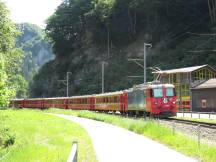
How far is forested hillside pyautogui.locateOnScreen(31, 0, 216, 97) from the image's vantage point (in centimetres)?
8475

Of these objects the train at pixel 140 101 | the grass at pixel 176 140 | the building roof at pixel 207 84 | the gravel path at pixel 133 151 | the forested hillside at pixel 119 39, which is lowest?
the gravel path at pixel 133 151

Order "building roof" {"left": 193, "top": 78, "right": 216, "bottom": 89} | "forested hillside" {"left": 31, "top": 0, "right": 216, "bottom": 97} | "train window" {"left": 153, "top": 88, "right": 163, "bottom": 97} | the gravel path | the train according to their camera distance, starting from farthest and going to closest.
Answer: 1. "forested hillside" {"left": 31, "top": 0, "right": 216, "bottom": 97}
2. "building roof" {"left": 193, "top": 78, "right": 216, "bottom": 89}
3. "train window" {"left": 153, "top": 88, "right": 163, "bottom": 97}
4. the train
5. the gravel path

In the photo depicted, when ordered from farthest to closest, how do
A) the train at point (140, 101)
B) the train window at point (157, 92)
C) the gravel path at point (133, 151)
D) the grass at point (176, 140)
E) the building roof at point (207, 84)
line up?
the building roof at point (207, 84), the train window at point (157, 92), the train at point (140, 101), the grass at point (176, 140), the gravel path at point (133, 151)

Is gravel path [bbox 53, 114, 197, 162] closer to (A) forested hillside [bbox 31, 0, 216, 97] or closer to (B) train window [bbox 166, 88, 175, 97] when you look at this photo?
(B) train window [bbox 166, 88, 175, 97]

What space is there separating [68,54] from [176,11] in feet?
114

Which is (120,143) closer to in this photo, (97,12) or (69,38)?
(97,12)

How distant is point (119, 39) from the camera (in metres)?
102

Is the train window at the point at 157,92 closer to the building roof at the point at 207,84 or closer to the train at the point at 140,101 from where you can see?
the train at the point at 140,101

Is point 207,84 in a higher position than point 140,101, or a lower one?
higher

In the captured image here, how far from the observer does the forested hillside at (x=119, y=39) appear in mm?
84750

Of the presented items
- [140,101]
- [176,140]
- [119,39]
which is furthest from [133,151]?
[119,39]

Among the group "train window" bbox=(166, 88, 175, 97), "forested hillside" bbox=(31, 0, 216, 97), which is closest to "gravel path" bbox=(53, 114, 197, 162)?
"train window" bbox=(166, 88, 175, 97)

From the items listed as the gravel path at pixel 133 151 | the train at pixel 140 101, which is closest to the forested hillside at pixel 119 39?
the train at pixel 140 101

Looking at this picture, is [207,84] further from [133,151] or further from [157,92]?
[133,151]
